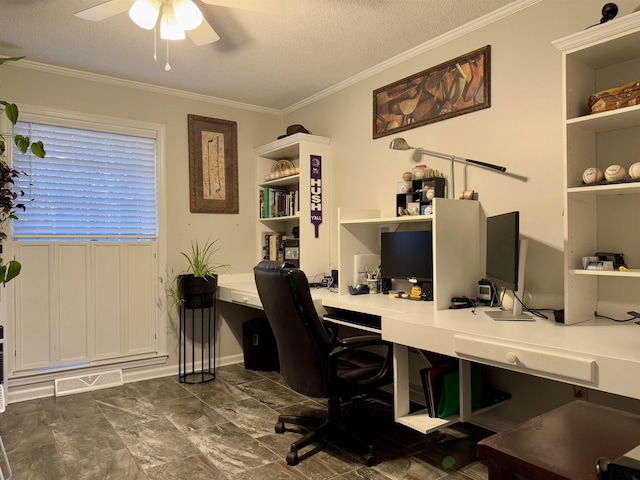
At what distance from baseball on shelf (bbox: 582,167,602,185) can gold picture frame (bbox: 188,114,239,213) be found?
306cm

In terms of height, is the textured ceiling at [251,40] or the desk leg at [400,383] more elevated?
the textured ceiling at [251,40]

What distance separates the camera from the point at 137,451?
2.47 metres

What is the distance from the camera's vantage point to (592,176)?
6.45ft

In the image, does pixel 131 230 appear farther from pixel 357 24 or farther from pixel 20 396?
pixel 357 24

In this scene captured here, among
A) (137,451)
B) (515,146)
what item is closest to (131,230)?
(137,451)

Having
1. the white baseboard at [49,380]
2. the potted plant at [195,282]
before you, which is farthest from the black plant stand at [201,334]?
the white baseboard at [49,380]

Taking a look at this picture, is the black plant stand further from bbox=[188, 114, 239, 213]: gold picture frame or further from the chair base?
the chair base

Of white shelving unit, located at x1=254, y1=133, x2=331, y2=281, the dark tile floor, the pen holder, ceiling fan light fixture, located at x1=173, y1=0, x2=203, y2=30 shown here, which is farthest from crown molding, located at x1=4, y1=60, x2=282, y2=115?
the dark tile floor

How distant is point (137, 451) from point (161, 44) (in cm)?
253

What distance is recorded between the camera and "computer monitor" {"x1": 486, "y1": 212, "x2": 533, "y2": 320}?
2.03 m

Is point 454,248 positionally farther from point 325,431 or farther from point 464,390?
point 325,431

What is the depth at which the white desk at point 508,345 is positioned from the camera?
1.50 meters

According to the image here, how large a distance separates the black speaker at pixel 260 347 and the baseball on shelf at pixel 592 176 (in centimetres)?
281

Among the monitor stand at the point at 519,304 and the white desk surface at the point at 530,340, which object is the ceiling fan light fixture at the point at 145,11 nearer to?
Result: the white desk surface at the point at 530,340
